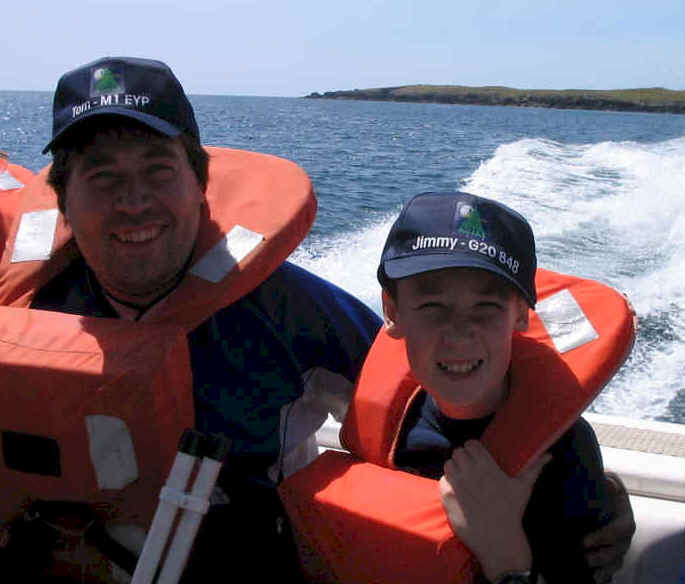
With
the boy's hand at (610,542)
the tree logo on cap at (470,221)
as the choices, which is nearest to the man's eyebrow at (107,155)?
the tree logo on cap at (470,221)

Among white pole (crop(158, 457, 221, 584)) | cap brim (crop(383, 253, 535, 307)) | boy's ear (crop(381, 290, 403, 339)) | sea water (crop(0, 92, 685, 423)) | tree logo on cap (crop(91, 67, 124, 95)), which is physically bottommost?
sea water (crop(0, 92, 685, 423))

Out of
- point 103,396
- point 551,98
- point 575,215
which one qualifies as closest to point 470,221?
point 103,396

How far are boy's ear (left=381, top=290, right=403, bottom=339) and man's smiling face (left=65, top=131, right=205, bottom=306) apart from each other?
0.43 m

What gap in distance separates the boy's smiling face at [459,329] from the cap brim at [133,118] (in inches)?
20.9

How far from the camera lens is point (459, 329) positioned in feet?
4.42

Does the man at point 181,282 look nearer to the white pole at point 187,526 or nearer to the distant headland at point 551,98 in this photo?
the white pole at point 187,526

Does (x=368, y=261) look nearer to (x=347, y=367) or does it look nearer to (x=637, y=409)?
(x=637, y=409)

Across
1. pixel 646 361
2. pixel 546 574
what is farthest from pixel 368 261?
pixel 546 574

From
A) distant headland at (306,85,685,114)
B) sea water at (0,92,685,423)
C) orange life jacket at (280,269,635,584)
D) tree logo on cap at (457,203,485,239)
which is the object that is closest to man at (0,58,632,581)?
orange life jacket at (280,269,635,584)

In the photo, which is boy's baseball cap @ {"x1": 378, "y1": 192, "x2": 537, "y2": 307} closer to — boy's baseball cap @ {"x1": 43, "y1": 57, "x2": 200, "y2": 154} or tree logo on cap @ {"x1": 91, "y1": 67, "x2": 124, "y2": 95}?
boy's baseball cap @ {"x1": 43, "y1": 57, "x2": 200, "y2": 154}

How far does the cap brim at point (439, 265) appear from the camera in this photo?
132 cm

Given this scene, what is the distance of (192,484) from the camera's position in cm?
121

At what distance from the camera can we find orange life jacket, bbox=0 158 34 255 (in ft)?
6.80

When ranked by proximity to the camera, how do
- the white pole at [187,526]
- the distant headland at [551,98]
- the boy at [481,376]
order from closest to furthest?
the white pole at [187,526], the boy at [481,376], the distant headland at [551,98]
